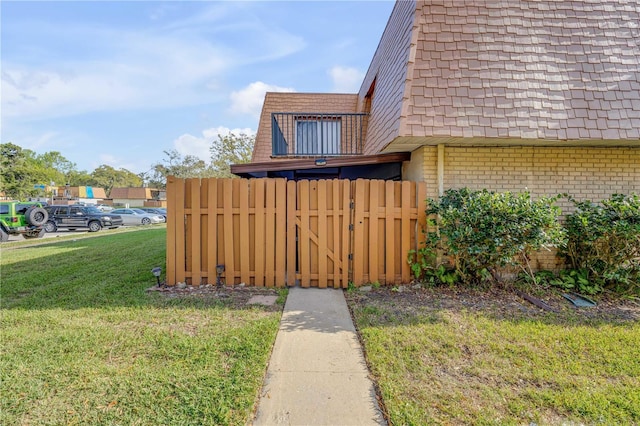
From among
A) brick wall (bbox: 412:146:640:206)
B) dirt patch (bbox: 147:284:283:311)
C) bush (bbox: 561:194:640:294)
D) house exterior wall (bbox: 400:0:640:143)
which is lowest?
dirt patch (bbox: 147:284:283:311)

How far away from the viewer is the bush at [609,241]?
427cm

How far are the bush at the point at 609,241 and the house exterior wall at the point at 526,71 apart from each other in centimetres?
120

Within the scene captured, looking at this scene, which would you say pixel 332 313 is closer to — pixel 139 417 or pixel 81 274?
pixel 139 417

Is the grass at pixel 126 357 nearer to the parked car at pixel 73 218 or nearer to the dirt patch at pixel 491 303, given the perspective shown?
the dirt patch at pixel 491 303

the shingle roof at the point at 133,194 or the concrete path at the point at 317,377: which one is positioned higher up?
the shingle roof at the point at 133,194

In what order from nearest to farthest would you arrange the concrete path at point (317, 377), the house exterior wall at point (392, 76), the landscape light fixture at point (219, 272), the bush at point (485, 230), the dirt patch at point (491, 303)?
Result: the concrete path at point (317, 377) < the dirt patch at point (491, 303) < the bush at point (485, 230) < the landscape light fixture at point (219, 272) < the house exterior wall at point (392, 76)

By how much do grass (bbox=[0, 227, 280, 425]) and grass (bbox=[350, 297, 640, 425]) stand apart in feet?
4.08

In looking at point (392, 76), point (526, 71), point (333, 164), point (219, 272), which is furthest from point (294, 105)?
point (219, 272)

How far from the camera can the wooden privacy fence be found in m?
4.84

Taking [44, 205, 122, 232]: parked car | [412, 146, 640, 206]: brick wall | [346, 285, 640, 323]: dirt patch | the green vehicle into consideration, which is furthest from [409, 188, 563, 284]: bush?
[44, 205, 122, 232]: parked car

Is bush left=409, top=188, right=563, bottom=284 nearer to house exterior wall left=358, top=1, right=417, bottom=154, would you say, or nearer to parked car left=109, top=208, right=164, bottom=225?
house exterior wall left=358, top=1, right=417, bottom=154

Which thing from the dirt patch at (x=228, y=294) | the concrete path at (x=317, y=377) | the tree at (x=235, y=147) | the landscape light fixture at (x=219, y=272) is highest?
the tree at (x=235, y=147)

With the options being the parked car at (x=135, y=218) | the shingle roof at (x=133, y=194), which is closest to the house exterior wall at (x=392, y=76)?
the parked car at (x=135, y=218)

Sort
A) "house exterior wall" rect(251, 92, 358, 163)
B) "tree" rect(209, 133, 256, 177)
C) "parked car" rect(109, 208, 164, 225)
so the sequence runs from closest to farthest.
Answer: "house exterior wall" rect(251, 92, 358, 163), "tree" rect(209, 133, 256, 177), "parked car" rect(109, 208, 164, 225)
